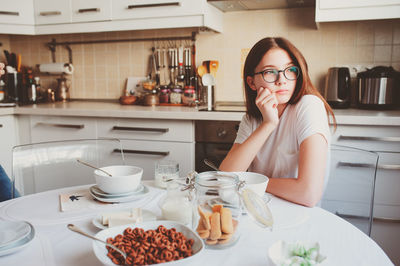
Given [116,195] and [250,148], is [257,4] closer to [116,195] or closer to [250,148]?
[250,148]

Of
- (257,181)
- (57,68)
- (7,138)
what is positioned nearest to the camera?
(257,181)

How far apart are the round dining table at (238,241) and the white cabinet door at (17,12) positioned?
6.75 feet

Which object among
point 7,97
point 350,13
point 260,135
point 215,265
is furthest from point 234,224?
point 7,97

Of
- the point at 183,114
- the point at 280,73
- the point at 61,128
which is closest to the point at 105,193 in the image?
the point at 280,73

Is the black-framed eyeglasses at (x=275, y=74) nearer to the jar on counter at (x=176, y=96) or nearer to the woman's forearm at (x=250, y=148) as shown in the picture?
the woman's forearm at (x=250, y=148)

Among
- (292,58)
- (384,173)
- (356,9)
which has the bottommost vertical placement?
(384,173)

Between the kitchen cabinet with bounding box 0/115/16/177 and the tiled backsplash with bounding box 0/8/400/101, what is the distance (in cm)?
68

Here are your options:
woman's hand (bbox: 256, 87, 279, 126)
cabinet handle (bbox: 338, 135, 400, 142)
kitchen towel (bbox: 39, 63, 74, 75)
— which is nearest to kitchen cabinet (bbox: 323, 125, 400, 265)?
cabinet handle (bbox: 338, 135, 400, 142)

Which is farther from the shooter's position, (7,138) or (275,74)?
(7,138)

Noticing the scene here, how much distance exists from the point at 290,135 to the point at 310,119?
12 cm

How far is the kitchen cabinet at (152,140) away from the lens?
2.25m

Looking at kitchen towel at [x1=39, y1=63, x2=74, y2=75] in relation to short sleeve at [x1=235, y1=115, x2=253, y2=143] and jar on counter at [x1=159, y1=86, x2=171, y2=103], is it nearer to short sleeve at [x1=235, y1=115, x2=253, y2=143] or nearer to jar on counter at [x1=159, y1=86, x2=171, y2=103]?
jar on counter at [x1=159, y1=86, x2=171, y2=103]

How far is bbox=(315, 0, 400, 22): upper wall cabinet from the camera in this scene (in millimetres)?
2027

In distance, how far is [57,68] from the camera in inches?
118
